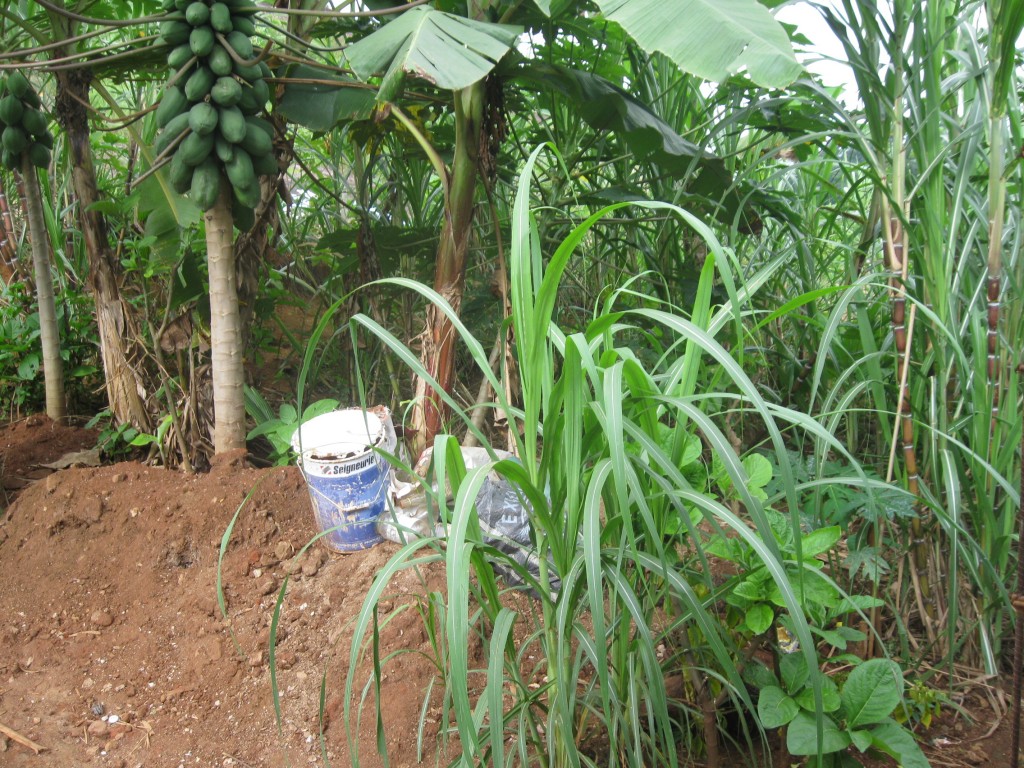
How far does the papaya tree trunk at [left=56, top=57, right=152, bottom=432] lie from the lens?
9.41ft

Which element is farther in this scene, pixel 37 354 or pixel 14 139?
pixel 37 354

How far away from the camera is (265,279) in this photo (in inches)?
144

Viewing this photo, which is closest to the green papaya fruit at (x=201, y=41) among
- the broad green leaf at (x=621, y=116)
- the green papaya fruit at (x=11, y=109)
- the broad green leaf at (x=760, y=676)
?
the broad green leaf at (x=621, y=116)

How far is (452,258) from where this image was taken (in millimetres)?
2668

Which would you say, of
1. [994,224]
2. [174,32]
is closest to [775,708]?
[994,224]

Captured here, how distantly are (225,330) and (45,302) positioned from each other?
106 centimetres

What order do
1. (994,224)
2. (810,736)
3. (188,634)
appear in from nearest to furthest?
1. (810,736)
2. (994,224)
3. (188,634)

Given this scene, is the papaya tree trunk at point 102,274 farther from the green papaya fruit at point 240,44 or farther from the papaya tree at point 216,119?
the green papaya fruit at point 240,44

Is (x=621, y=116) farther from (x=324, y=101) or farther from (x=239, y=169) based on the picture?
(x=239, y=169)

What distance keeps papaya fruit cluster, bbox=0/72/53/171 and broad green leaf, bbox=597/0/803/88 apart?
86.4 inches

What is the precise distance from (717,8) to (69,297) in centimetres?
295

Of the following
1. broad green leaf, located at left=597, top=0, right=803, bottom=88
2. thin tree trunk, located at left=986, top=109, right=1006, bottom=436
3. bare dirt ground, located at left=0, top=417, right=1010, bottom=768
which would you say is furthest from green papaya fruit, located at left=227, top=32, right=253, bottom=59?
thin tree trunk, located at left=986, top=109, right=1006, bottom=436

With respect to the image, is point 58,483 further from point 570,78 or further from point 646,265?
point 646,265

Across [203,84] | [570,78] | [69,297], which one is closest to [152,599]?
[203,84]
